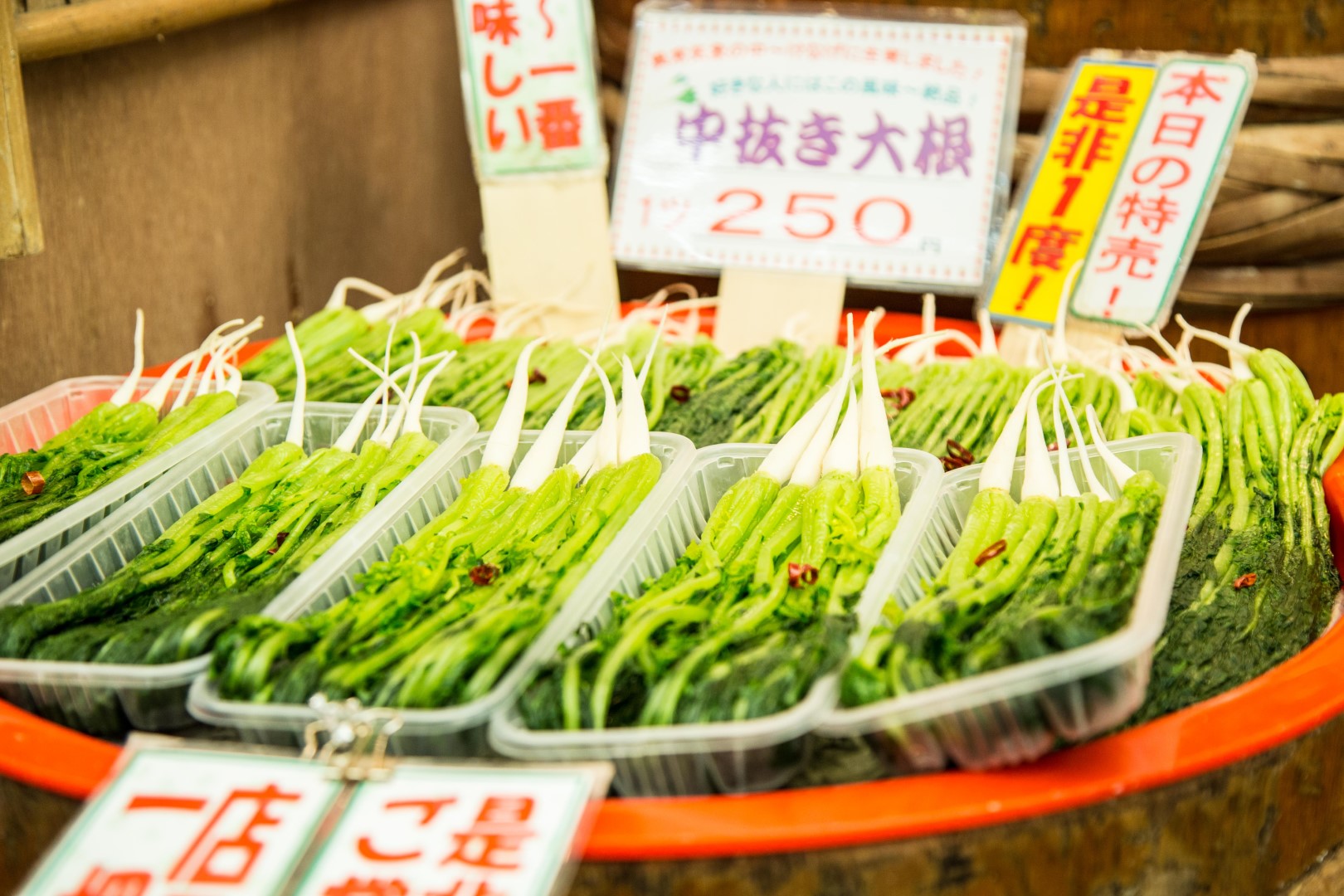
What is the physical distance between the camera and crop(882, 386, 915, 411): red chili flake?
105 inches

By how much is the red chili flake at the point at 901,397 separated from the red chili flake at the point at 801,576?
0.94 meters

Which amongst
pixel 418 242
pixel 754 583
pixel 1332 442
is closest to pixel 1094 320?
pixel 1332 442

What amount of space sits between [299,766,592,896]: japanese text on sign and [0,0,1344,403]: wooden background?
2.02 metres

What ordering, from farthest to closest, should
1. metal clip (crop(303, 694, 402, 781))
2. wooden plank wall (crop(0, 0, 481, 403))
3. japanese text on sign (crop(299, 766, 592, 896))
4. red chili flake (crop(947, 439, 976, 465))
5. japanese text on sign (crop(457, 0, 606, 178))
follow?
japanese text on sign (crop(457, 0, 606, 178)) < wooden plank wall (crop(0, 0, 481, 403)) < red chili flake (crop(947, 439, 976, 465)) < metal clip (crop(303, 694, 402, 781)) < japanese text on sign (crop(299, 766, 592, 896))

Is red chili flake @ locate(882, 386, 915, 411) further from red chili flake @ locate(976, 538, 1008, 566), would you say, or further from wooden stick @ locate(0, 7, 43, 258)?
wooden stick @ locate(0, 7, 43, 258)

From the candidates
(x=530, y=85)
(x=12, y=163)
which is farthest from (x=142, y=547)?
(x=530, y=85)

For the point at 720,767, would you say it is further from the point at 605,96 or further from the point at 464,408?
the point at 605,96

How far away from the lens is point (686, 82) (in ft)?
11.1

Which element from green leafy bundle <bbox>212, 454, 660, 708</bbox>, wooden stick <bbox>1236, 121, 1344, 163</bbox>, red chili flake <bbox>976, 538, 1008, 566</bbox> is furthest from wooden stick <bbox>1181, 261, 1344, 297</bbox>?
green leafy bundle <bbox>212, 454, 660, 708</bbox>

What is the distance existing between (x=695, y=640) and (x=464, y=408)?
1.25 m

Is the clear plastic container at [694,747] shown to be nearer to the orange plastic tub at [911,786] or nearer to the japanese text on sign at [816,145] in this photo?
the orange plastic tub at [911,786]

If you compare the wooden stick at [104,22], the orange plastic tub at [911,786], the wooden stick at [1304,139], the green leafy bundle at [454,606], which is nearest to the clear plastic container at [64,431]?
the orange plastic tub at [911,786]

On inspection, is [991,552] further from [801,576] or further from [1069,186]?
[1069,186]

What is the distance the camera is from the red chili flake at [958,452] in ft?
7.61
